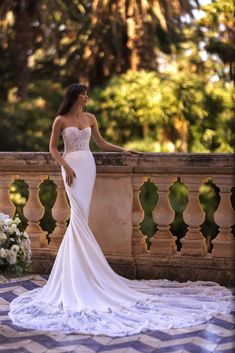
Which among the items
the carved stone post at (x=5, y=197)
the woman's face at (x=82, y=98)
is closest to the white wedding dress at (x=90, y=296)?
the woman's face at (x=82, y=98)

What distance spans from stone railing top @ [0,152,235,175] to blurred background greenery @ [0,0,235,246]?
8278mm

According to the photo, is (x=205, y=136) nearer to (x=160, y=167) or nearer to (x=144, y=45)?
(x=144, y=45)

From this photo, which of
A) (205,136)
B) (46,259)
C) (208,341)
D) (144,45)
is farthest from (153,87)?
(208,341)

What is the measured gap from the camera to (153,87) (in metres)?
18.6

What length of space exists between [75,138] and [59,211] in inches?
42.7

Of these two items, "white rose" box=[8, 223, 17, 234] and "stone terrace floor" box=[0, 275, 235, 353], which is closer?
"stone terrace floor" box=[0, 275, 235, 353]

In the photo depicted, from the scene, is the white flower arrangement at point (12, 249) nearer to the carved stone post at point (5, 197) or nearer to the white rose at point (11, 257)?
the white rose at point (11, 257)

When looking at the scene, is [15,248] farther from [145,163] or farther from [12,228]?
[145,163]

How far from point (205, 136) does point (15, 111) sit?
6.19 meters

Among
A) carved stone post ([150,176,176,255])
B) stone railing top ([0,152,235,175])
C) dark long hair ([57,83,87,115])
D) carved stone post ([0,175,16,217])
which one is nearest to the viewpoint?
dark long hair ([57,83,87,115])

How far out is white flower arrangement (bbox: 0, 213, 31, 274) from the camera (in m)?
4.44

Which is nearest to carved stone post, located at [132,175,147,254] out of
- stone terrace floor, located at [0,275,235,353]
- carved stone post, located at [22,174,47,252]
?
carved stone post, located at [22,174,47,252]

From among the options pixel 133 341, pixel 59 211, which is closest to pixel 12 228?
pixel 133 341

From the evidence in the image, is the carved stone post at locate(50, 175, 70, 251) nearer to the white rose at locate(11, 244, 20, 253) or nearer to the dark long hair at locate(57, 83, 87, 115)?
the dark long hair at locate(57, 83, 87, 115)
